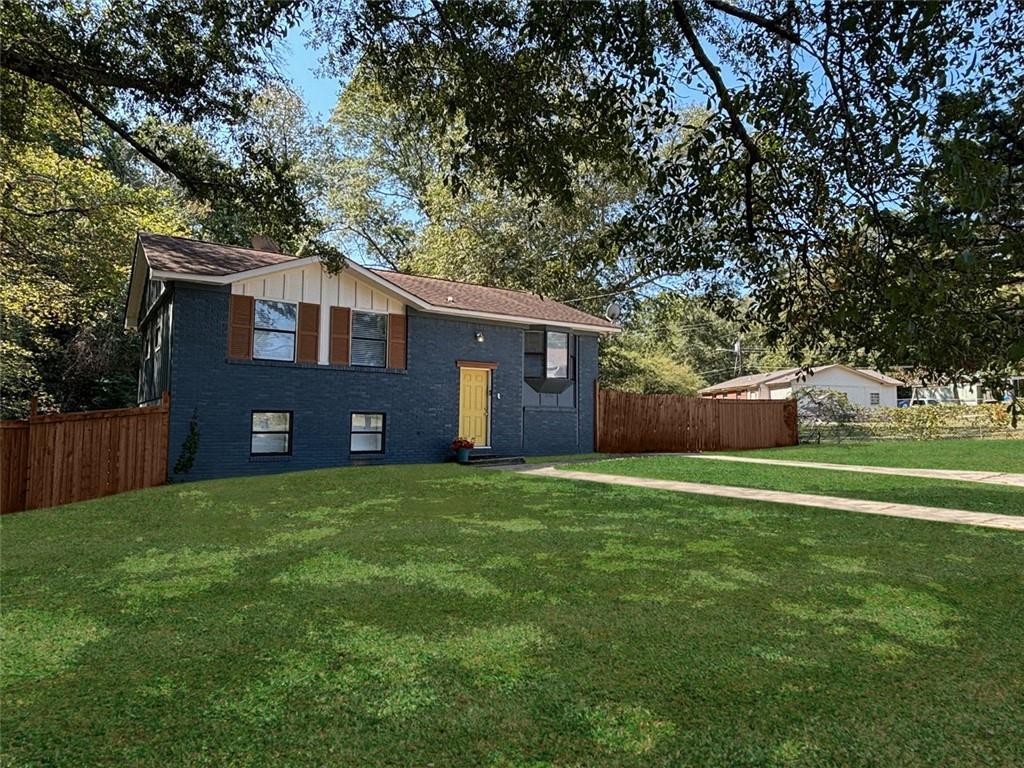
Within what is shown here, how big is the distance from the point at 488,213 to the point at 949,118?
19.7 meters

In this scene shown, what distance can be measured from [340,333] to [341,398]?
4.69 ft

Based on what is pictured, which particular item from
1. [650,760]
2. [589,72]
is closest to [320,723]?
[650,760]

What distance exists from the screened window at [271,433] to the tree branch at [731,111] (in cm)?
1012

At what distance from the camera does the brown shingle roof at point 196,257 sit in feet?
37.3

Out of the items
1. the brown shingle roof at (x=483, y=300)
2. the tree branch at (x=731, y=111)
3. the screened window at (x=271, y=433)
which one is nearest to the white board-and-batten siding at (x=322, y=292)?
the brown shingle roof at (x=483, y=300)

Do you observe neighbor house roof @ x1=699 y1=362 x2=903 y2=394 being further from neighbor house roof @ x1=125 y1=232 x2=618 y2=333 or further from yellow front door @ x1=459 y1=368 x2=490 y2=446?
yellow front door @ x1=459 y1=368 x2=490 y2=446

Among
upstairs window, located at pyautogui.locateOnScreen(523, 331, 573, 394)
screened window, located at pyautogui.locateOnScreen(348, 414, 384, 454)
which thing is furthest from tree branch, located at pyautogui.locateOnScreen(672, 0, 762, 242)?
upstairs window, located at pyautogui.locateOnScreen(523, 331, 573, 394)

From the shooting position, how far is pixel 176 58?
7820 mm

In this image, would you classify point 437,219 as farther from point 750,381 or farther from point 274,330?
point 750,381

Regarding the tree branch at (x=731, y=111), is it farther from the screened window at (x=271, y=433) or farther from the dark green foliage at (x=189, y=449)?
the dark green foliage at (x=189, y=449)

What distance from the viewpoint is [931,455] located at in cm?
1524

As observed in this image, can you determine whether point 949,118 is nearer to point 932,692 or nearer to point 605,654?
point 932,692

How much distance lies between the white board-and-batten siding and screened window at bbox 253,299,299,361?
7.8 inches

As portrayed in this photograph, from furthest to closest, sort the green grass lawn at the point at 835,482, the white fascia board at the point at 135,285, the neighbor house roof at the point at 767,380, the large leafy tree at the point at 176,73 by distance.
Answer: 1. the neighbor house roof at the point at 767,380
2. the white fascia board at the point at 135,285
3. the green grass lawn at the point at 835,482
4. the large leafy tree at the point at 176,73
